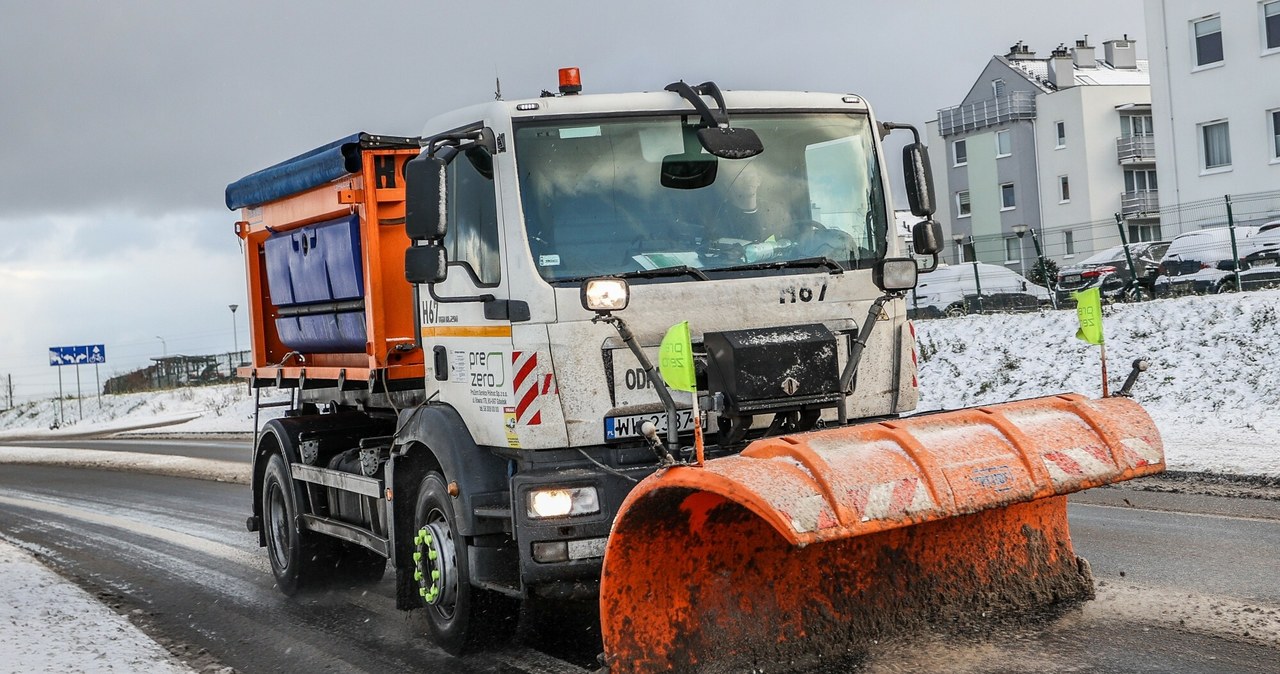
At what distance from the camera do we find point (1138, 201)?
5356 centimetres

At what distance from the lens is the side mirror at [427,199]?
221 inches

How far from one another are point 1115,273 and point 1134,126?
33516 mm

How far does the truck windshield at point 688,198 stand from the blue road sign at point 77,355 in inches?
1860

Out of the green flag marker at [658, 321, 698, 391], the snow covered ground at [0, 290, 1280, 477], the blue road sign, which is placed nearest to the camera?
the green flag marker at [658, 321, 698, 391]

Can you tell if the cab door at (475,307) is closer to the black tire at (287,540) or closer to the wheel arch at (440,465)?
the wheel arch at (440,465)

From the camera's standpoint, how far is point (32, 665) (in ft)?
21.6

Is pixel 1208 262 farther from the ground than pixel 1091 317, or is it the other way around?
pixel 1208 262

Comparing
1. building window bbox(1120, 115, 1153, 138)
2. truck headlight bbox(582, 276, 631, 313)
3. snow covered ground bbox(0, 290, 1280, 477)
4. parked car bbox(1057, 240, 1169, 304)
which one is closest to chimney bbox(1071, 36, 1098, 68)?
building window bbox(1120, 115, 1153, 138)

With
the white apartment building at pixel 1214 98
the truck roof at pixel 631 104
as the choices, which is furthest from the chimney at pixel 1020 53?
the truck roof at pixel 631 104

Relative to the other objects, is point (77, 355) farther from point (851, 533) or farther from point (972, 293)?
point (851, 533)

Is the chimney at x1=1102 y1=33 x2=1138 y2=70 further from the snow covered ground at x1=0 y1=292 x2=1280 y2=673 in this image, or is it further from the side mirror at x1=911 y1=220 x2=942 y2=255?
the side mirror at x1=911 y1=220 x2=942 y2=255

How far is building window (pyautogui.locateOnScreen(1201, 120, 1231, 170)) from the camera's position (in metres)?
36.4

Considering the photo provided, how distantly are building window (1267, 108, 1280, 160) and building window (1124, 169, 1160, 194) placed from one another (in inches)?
741

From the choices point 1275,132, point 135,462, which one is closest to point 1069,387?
point 135,462
